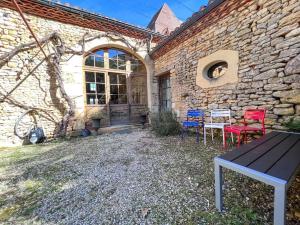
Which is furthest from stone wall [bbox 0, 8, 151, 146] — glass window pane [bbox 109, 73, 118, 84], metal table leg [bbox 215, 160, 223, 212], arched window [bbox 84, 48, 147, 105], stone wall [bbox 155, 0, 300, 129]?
metal table leg [bbox 215, 160, 223, 212]

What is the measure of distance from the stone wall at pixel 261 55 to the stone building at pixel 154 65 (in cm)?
1

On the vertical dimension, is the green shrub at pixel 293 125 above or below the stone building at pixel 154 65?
below

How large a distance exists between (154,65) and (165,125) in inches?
127

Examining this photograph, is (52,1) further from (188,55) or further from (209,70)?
(209,70)

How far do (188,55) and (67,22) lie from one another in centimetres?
393

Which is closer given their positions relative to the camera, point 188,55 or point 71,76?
point 188,55

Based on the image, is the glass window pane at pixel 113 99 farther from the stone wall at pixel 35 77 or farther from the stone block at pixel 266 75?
the stone block at pixel 266 75

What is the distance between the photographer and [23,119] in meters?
4.23

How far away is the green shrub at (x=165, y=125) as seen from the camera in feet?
14.2

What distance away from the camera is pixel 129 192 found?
1.67 meters

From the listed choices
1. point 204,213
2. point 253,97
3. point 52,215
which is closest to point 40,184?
point 52,215

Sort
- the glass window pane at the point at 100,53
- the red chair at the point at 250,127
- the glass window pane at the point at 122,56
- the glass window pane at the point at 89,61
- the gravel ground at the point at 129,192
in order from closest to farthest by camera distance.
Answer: the gravel ground at the point at 129,192 < the red chair at the point at 250,127 < the glass window pane at the point at 89,61 < the glass window pane at the point at 100,53 < the glass window pane at the point at 122,56

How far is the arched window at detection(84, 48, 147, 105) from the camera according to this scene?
5.51m

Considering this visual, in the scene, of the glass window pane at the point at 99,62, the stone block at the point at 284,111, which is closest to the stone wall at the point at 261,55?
the stone block at the point at 284,111
